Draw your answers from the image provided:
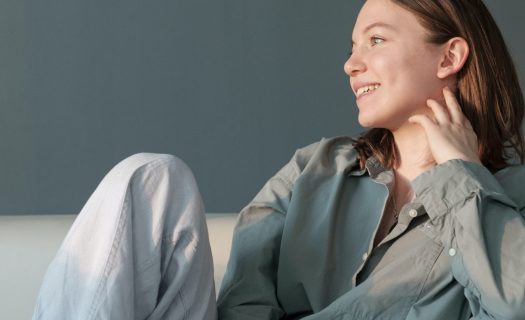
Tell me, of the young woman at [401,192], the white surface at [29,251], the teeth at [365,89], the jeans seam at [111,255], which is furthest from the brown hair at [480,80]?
the jeans seam at [111,255]

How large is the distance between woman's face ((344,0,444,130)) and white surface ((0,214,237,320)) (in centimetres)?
49

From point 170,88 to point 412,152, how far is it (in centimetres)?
193

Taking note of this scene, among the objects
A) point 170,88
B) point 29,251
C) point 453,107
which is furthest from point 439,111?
point 170,88

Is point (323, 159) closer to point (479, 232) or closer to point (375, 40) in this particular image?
point (375, 40)

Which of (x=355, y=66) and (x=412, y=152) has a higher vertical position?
(x=355, y=66)

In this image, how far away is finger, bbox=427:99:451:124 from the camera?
1.92 metres

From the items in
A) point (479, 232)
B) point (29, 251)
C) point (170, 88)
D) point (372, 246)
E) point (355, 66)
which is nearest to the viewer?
point (479, 232)

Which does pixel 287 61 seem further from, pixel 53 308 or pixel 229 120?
pixel 53 308

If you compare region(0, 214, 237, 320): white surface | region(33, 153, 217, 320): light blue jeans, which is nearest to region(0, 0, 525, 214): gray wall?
region(0, 214, 237, 320): white surface

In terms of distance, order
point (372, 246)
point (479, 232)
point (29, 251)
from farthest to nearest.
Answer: point (29, 251) → point (372, 246) → point (479, 232)

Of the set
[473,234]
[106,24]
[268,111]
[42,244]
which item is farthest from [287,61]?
[473,234]

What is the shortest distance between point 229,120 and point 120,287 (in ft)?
7.77

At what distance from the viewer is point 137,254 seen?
5.01 ft

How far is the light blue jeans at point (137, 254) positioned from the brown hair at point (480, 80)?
52 centimetres
